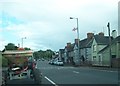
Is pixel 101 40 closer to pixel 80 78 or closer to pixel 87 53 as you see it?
pixel 87 53

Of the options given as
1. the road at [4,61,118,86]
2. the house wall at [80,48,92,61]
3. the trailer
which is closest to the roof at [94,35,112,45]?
the house wall at [80,48,92,61]

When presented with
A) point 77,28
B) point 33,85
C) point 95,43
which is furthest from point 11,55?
point 95,43

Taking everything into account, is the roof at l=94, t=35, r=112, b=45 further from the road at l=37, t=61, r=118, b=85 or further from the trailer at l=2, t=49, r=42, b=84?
the trailer at l=2, t=49, r=42, b=84

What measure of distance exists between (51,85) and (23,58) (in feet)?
7.77

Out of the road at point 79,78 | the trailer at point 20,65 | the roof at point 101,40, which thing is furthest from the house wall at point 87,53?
the trailer at point 20,65

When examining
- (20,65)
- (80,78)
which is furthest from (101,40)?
(20,65)

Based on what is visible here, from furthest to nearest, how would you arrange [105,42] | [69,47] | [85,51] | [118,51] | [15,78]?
1. [69,47]
2. [85,51]
3. [105,42]
4. [118,51]
5. [15,78]

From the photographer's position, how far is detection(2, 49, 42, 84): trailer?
17.8 metres

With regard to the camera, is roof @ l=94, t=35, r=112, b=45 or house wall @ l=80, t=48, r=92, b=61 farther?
house wall @ l=80, t=48, r=92, b=61

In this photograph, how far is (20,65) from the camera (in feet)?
59.1

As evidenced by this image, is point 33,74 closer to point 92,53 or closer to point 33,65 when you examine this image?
point 33,65

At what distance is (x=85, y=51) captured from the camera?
91.9 metres

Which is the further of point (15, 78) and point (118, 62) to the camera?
point (118, 62)

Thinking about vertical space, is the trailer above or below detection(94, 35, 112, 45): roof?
below
